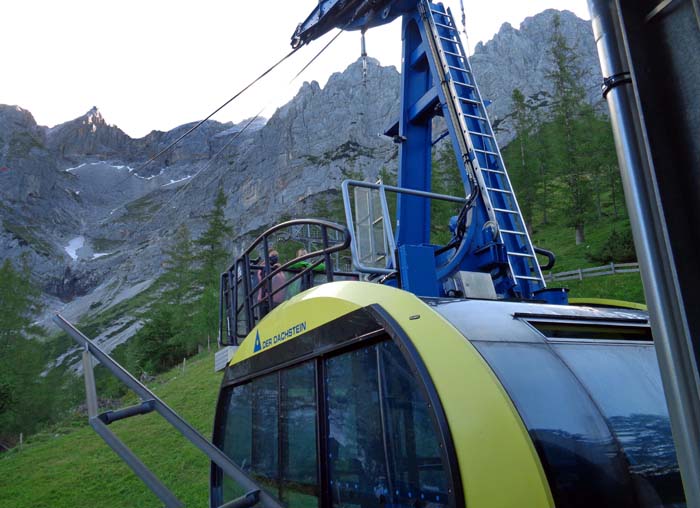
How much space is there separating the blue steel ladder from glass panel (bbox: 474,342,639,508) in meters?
3.02

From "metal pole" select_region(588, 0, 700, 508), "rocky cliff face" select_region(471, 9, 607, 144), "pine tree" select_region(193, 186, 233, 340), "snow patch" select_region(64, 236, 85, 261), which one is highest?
"rocky cliff face" select_region(471, 9, 607, 144)

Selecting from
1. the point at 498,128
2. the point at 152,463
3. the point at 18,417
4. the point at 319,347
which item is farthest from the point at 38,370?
the point at 498,128

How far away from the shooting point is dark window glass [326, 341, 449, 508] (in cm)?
275

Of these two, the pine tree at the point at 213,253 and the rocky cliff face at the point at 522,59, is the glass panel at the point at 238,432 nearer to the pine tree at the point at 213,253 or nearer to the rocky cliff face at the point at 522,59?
the pine tree at the point at 213,253

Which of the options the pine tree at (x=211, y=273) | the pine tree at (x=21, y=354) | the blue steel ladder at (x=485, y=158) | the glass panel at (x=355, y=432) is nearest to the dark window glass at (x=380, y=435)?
the glass panel at (x=355, y=432)

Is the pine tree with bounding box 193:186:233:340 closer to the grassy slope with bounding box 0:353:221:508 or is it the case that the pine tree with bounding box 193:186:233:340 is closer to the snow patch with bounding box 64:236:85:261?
the grassy slope with bounding box 0:353:221:508

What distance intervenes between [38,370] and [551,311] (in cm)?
3602

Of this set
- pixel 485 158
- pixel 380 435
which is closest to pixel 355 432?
pixel 380 435

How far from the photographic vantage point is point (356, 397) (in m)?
3.34

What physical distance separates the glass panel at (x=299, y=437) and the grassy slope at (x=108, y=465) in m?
9.48

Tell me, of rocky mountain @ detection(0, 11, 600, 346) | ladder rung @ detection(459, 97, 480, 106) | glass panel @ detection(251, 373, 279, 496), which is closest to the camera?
glass panel @ detection(251, 373, 279, 496)

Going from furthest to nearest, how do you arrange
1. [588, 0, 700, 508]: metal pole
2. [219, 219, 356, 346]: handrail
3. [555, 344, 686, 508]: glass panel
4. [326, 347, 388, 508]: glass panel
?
1. [219, 219, 356, 346]: handrail
2. [326, 347, 388, 508]: glass panel
3. [555, 344, 686, 508]: glass panel
4. [588, 0, 700, 508]: metal pole

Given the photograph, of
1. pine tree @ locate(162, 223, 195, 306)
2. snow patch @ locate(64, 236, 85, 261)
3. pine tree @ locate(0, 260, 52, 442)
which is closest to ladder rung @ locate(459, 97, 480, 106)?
pine tree @ locate(0, 260, 52, 442)

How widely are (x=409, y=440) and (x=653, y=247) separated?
1.88 m
